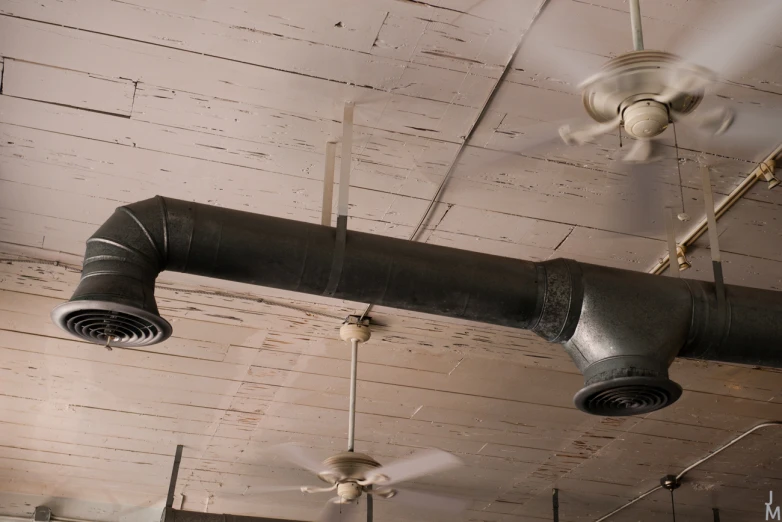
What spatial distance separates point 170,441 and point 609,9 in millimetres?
3831

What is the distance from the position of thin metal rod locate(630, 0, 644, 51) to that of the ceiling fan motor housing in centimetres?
16

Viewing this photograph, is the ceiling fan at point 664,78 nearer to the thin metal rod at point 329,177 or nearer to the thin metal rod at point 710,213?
the thin metal rod at point 710,213

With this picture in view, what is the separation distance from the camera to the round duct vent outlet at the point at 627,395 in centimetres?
275

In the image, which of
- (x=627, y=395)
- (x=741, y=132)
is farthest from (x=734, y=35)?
(x=627, y=395)

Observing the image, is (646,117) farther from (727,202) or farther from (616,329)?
(727,202)

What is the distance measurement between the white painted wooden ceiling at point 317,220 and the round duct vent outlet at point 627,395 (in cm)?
86

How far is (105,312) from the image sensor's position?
2.61 metres

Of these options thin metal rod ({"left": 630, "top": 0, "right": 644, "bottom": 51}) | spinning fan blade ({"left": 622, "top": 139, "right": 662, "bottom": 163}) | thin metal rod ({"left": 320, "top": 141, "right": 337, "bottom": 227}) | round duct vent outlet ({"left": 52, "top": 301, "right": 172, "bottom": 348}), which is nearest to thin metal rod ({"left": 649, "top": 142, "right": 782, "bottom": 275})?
spinning fan blade ({"left": 622, "top": 139, "right": 662, "bottom": 163})

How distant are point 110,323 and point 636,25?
166cm

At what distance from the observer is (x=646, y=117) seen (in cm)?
245

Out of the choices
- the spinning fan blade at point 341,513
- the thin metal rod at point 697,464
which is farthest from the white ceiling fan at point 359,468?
the thin metal rod at point 697,464

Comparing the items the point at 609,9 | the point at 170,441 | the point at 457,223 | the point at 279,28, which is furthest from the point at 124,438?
the point at 609,9

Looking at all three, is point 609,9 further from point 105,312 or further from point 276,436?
point 276,436

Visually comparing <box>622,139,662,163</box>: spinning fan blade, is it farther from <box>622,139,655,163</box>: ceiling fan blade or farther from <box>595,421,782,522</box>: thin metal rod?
<box>595,421,782,522</box>: thin metal rod
